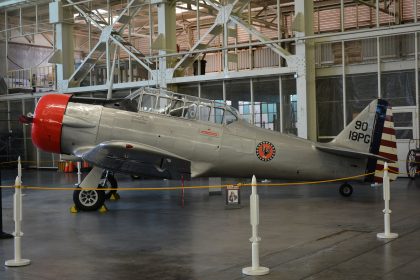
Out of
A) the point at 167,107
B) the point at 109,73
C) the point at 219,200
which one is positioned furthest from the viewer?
the point at 109,73

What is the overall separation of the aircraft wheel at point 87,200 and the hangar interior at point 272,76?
A: 74 centimetres

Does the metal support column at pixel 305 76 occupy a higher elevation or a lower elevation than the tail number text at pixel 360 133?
higher

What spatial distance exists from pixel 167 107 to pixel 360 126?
4469mm

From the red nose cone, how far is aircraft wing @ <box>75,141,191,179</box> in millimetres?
586

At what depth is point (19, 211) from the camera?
6320 millimetres

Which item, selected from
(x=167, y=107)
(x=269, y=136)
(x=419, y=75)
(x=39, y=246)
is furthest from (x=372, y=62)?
(x=39, y=246)

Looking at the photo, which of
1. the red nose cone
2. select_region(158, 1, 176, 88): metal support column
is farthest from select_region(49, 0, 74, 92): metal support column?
the red nose cone

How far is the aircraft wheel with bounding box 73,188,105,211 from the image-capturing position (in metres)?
10.6

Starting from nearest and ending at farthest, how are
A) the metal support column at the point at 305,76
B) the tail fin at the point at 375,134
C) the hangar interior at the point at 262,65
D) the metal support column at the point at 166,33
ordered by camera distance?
the tail fin at the point at 375,134, the hangar interior at the point at 262,65, the metal support column at the point at 305,76, the metal support column at the point at 166,33

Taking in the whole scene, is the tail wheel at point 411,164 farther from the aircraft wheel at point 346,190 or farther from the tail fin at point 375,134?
the aircraft wheel at point 346,190

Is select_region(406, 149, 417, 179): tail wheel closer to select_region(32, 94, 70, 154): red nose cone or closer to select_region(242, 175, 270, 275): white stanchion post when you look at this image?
select_region(32, 94, 70, 154): red nose cone

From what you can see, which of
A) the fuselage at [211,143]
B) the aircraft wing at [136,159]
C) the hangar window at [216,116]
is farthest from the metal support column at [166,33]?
the aircraft wing at [136,159]

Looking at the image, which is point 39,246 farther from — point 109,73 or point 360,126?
point 109,73

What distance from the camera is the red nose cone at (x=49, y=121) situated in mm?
10711
